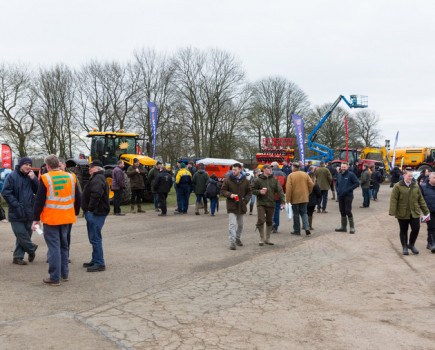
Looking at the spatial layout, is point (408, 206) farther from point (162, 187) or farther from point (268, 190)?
point (162, 187)

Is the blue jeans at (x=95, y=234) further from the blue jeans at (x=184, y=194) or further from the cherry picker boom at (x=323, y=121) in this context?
the cherry picker boom at (x=323, y=121)

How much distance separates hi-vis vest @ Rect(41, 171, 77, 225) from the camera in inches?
219

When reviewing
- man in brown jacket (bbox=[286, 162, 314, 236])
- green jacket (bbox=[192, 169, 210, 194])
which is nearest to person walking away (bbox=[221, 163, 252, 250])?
man in brown jacket (bbox=[286, 162, 314, 236])

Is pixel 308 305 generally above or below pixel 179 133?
below

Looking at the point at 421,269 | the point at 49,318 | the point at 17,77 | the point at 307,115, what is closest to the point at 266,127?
the point at 307,115

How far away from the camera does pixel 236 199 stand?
26.5 ft

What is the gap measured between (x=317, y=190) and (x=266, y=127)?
1518 inches

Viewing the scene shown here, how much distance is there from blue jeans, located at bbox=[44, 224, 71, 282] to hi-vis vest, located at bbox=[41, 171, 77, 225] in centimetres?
13

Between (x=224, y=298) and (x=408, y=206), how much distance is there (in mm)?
4656

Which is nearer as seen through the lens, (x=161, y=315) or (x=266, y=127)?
(x=161, y=315)

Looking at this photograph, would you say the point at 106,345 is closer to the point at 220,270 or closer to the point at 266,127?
the point at 220,270

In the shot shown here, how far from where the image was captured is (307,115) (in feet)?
159

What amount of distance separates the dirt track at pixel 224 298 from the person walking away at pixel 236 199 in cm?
37

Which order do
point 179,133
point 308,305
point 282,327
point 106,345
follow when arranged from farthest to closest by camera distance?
point 179,133 < point 308,305 < point 282,327 < point 106,345
